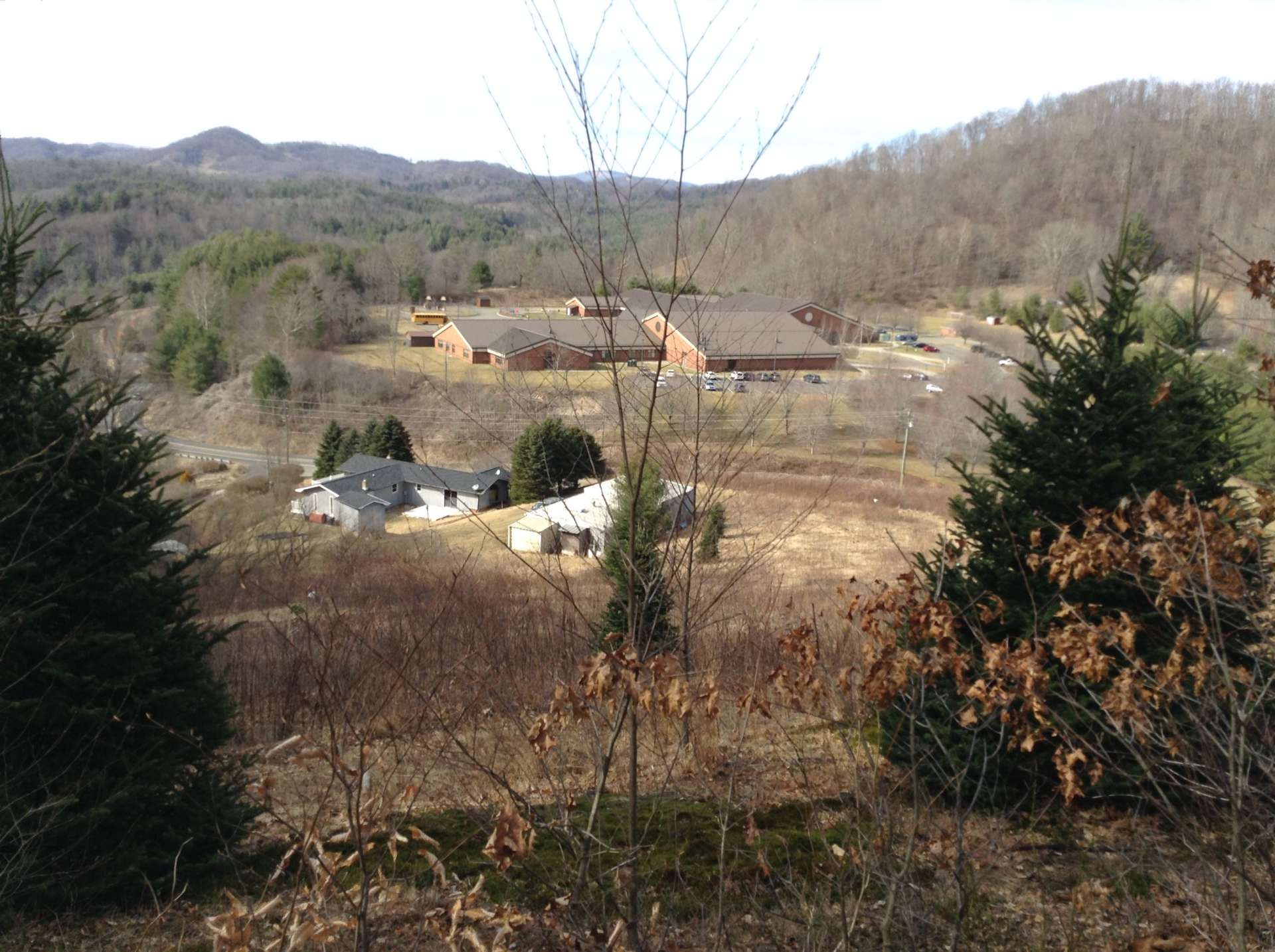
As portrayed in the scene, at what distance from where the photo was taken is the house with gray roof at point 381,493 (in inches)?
1005

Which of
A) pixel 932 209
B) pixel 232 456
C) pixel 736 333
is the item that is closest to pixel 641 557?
pixel 736 333

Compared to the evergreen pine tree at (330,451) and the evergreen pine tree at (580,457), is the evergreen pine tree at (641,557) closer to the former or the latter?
the evergreen pine tree at (580,457)

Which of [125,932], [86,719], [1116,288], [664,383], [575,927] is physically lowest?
[125,932]

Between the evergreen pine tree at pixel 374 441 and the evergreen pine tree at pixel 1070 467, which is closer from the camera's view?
the evergreen pine tree at pixel 1070 467

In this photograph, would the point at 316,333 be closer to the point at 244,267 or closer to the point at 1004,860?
the point at 244,267

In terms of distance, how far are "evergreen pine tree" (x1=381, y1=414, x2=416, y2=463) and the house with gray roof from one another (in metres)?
0.86

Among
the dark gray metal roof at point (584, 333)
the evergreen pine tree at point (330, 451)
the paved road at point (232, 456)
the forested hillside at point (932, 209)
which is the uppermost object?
the forested hillside at point (932, 209)

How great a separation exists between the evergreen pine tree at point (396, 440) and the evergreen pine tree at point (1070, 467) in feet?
86.9

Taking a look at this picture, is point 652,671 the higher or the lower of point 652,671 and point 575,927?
the higher

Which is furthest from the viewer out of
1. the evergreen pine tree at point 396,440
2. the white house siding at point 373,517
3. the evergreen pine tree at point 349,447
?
the evergreen pine tree at point 349,447

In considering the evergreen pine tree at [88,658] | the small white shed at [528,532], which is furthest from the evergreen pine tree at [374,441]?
the evergreen pine tree at [88,658]

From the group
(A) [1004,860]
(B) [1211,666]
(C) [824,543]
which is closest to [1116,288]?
(B) [1211,666]

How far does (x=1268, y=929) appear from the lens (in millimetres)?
2898

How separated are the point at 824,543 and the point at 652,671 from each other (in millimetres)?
17460
